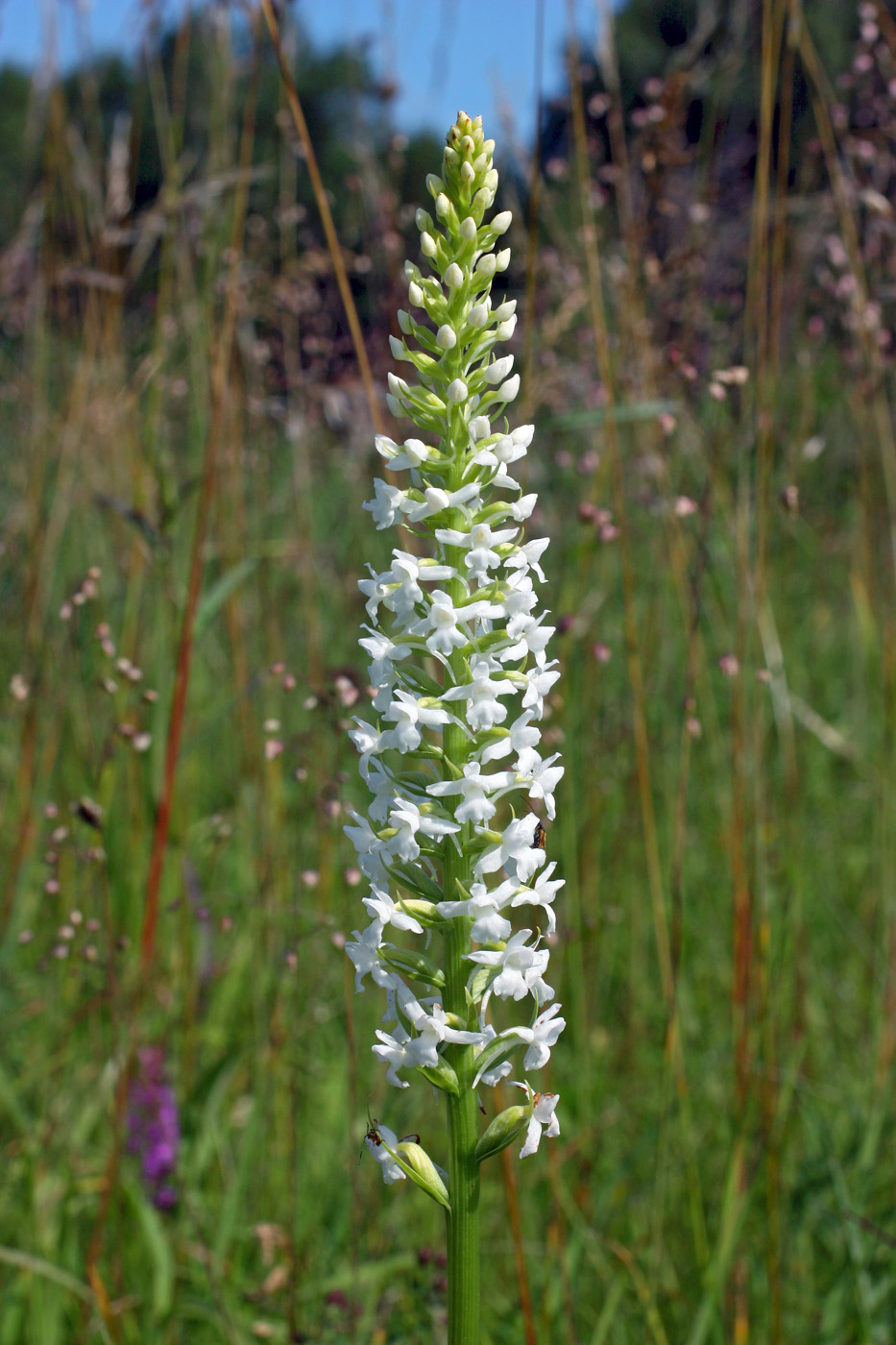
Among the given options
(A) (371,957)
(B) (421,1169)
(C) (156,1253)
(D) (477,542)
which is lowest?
(C) (156,1253)

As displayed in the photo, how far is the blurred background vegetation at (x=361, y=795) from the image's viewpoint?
7.88 feet

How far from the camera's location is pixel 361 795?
426 centimetres

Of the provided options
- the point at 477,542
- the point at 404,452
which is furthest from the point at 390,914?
the point at 404,452

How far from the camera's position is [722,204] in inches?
205

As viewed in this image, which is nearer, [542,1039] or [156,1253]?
[542,1039]

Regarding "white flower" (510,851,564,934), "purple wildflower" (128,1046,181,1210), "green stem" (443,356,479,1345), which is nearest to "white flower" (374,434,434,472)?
"green stem" (443,356,479,1345)

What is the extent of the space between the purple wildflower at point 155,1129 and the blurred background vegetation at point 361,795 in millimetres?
11

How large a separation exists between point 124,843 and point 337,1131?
1.08 metres

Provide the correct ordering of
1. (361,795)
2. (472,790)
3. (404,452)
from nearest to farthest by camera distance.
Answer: (472,790) → (404,452) → (361,795)

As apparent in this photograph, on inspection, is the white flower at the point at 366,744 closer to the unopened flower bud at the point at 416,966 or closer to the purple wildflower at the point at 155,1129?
the unopened flower bud at the point at 416,966

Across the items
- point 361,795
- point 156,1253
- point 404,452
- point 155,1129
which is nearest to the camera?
point 404,452

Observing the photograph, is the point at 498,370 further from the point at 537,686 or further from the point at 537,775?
the point at 537,775

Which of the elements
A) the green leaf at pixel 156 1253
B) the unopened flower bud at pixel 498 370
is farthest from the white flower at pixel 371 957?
A: the green leaf at pixel 156 1253

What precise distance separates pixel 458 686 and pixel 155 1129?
6.82 feet
